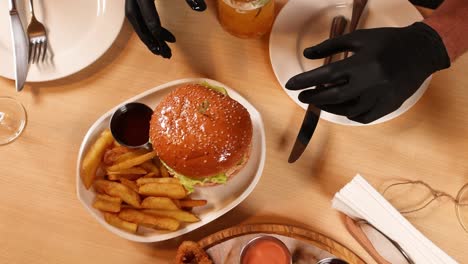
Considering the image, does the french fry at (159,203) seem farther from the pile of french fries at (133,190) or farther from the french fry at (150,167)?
the french fry at (150,167)

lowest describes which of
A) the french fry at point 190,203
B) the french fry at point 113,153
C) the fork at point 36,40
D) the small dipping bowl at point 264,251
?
the small dipping bowl at point 264,251

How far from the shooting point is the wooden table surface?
59.9 inches

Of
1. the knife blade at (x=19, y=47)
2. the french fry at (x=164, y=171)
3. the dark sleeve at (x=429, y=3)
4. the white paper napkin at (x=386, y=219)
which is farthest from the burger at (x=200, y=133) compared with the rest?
the dark sleeve at (x=429, y=3)

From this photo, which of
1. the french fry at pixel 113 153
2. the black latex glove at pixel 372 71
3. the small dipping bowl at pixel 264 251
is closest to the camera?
the black latex glove at pixel 372 71

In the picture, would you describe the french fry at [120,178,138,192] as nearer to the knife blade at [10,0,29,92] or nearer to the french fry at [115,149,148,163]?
the french fry at [115,149,148,163]

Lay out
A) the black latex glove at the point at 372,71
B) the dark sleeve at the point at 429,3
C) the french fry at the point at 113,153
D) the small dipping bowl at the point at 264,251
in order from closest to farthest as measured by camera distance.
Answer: the black latex glove at the point at 372,71 < the small dipping bowl at the point at 264,251 < the french fry at the point at 113,153 < the dark sleeve at the point at 429,3

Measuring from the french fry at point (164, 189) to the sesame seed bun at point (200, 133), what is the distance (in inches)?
2.2

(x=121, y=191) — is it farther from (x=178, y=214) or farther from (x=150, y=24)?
(x=150, y=24)

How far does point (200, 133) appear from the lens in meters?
1.40

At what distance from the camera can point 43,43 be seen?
5.33 ft

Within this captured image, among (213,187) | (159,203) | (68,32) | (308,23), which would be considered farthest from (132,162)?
(308,23)

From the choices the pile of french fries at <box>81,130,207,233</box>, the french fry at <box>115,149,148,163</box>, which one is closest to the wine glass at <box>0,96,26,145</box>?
the pile of french fries at <box>81,130,207,233</box>

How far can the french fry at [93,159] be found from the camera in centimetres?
150

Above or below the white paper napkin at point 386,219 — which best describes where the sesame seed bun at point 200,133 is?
above
